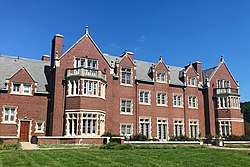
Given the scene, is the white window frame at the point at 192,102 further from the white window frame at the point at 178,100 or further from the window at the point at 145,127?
the window at the point at 145,127

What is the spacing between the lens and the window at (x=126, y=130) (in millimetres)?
35787

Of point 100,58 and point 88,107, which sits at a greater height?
point 100,58

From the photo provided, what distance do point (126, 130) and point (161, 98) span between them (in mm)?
7394

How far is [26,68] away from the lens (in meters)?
35.7

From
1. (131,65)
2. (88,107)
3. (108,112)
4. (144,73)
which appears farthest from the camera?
(144,73)

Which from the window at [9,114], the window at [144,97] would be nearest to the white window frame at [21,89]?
the window at [9,114]

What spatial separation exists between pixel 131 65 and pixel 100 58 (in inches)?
195

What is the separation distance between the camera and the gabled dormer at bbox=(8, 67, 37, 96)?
3158cm

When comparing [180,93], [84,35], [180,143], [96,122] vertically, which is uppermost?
[84,35]

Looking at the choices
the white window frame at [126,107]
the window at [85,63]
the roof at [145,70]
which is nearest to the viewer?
the window at [85,63]

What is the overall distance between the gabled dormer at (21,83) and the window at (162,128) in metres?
17.5

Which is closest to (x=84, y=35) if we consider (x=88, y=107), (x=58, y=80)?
(x=58, y=80)

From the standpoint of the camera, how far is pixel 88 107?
101ft

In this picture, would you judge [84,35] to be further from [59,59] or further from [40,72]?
[40,72]
